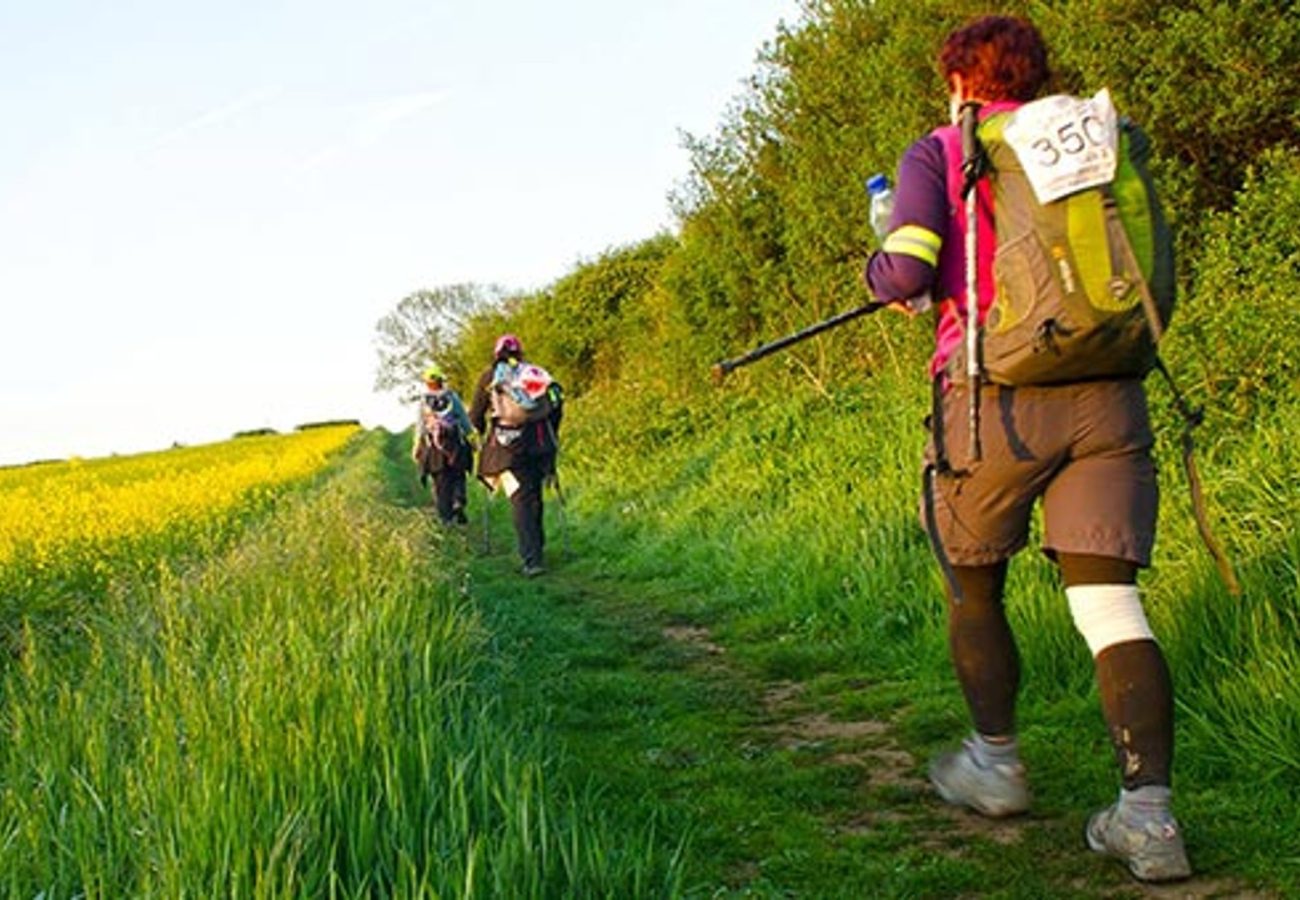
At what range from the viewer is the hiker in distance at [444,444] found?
14.8 m

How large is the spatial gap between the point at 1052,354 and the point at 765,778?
1897 mm

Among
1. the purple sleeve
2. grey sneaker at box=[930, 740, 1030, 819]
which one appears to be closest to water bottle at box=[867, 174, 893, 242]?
the purple sleeve

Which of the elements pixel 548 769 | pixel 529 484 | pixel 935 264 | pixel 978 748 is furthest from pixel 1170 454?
pixel 529 484

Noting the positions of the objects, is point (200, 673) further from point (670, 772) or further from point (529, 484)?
point (529, 484)

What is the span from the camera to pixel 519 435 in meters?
11.1

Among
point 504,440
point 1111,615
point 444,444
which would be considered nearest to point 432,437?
point 444,444

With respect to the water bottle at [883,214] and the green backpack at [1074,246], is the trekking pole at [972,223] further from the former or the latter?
the water bottle at [883,214]

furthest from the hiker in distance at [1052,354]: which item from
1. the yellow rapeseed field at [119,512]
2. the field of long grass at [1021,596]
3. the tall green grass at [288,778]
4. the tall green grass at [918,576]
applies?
the yellow rapeseed field at [119,512]

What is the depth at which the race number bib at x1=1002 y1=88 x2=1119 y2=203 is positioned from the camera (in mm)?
3051

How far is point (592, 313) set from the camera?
31984 mm

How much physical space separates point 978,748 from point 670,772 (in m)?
1.15

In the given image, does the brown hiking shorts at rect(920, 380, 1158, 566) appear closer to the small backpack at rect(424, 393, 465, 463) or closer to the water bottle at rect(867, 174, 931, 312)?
the water bottle at rect(867, 174, 931, 312)

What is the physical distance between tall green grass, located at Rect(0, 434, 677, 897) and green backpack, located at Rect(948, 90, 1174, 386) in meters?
1.61

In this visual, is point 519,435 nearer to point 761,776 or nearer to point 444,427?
point 444,427
